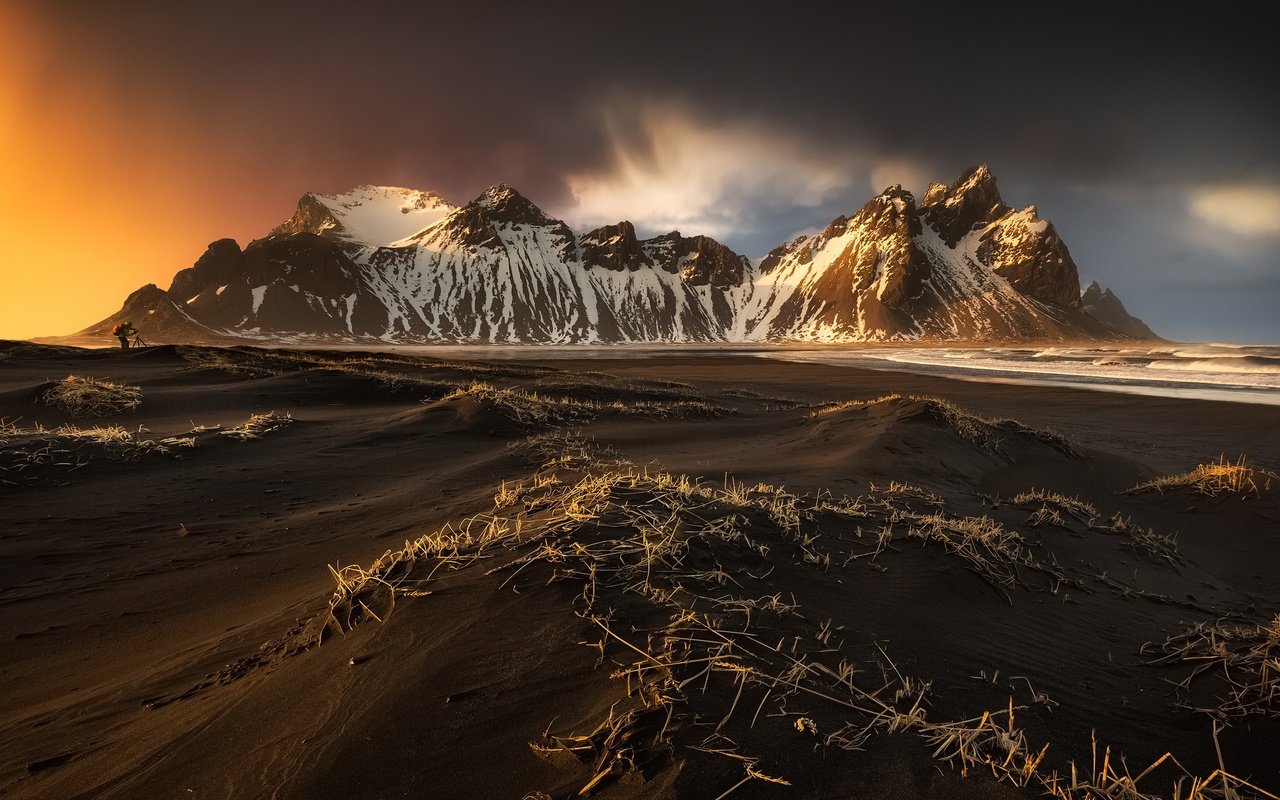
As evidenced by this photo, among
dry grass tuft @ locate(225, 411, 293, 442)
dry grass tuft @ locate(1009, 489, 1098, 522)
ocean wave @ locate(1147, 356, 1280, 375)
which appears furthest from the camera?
ocean wave @ locate(1147, 356, 1280, 375)

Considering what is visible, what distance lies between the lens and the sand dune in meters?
1.87

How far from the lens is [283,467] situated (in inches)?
309

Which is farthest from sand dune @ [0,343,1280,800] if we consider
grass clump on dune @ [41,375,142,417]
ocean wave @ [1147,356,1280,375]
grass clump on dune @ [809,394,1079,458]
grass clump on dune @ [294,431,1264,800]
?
ocean wave @ [1147,356,1280,375]

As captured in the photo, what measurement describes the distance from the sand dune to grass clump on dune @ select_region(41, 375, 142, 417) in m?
4.67

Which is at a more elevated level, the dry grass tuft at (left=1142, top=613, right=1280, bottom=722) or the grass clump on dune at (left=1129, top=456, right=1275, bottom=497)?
the dry grass tuft at (left=1142, top=613, right=1280, bottom=722)

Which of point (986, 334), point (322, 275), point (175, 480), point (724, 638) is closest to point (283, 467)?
point (175, 480)

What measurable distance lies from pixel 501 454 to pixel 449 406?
3906mm

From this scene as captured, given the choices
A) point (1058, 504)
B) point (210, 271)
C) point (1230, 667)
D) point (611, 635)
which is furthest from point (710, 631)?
point (210, 271)

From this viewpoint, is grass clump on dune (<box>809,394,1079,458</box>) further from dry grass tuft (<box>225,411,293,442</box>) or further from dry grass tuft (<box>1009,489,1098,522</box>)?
dry grass tuft (<box>225,411,293,442</box>)

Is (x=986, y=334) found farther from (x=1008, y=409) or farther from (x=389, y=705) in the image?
(x=389, y=705)

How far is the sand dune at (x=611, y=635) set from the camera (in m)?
1.87

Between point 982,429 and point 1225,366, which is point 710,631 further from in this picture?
point 1225,366

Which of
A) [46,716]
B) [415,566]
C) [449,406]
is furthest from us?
[449,406]

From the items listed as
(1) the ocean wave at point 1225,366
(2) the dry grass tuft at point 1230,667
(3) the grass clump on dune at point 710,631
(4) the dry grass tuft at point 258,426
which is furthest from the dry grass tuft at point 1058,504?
(1) the ocean wave at point 1225,366
